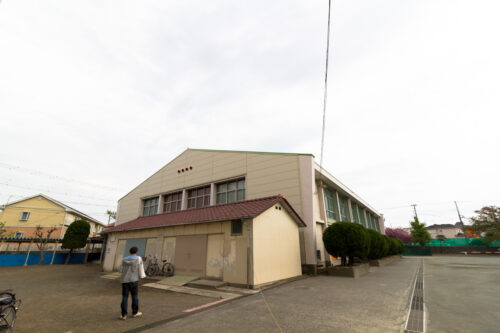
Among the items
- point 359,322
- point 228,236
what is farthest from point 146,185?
point 359,322

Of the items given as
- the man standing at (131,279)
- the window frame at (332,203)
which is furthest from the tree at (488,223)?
the man standing at (131,279)

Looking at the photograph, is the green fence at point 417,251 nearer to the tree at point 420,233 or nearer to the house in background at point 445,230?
the tree at point 420,233

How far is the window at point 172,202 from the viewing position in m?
21.1

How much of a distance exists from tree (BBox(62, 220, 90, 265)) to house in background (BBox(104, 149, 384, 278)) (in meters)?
5.70

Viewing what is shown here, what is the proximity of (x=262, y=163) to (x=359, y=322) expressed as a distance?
39.4ft

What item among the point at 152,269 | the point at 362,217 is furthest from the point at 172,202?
the point at 362,217

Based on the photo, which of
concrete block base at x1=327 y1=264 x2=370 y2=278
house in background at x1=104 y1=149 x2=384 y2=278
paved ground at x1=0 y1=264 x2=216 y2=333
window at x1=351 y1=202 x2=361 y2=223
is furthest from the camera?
window at x1=351 y1=202 x2=361 y2=223

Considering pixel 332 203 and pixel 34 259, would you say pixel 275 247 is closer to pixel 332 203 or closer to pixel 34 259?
pixel 332 203

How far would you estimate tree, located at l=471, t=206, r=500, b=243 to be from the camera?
120ft

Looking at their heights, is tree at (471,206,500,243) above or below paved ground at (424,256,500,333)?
above

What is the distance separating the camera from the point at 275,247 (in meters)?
11.2

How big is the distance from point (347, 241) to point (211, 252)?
831 centimetres

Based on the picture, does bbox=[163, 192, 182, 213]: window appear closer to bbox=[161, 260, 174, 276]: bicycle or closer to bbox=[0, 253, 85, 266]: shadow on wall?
bbox=[161, 260, 174, 276]: bicycle

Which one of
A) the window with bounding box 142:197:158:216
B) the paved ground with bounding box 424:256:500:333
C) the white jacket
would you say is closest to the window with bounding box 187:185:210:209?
the window with bounding box 142:197:158:216
